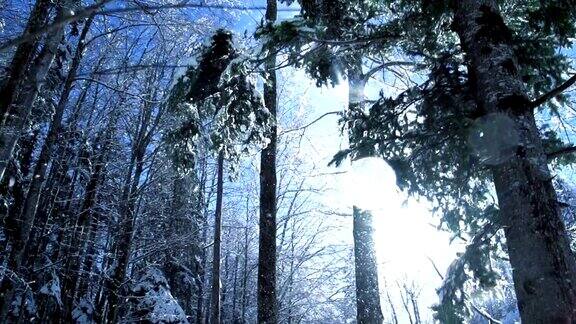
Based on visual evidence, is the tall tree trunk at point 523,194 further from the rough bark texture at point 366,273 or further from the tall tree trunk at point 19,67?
the tall tree trunk at point 19,67

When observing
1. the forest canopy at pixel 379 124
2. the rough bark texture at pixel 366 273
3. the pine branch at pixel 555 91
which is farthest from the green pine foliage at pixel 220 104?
the pine branch at pixel 555 91

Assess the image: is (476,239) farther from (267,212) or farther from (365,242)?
(267,212)

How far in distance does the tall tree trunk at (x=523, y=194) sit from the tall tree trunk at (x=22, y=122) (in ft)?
13.5

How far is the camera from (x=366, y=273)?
7195mm

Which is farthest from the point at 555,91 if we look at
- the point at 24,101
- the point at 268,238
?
the point at 24,101

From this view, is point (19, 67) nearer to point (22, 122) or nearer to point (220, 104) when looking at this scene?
point (22, 122)

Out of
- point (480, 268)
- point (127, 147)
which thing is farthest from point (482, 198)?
point (127, 147)

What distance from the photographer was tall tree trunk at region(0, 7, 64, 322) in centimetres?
528

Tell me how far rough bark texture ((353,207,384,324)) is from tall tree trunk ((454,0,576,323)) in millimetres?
4120

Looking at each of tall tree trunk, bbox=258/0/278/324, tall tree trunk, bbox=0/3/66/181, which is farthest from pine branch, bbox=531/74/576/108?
tall tree trunk, bbox=0/3/66/181

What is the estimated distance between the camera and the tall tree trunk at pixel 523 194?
2857mm

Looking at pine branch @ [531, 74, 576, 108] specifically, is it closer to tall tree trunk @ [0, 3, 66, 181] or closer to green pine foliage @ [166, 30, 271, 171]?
green pine foliage @ [166, 30, 271, 171]

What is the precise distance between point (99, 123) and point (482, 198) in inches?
375

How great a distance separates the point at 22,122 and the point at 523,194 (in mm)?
5783
